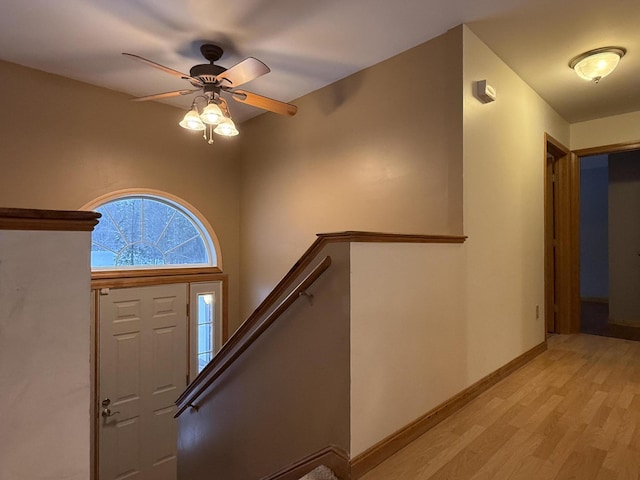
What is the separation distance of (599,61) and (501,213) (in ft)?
4.37

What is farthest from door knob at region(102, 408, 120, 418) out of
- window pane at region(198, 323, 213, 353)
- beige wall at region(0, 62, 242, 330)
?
beige wall at region(0, 62, 242, 330)

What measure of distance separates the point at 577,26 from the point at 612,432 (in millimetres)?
2596

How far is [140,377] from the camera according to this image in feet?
12.8

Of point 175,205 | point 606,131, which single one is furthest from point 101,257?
point 606,131

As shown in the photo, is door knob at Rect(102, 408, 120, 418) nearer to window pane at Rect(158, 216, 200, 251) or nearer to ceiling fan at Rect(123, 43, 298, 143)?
window pane at Rect(158, 216, 200, 251)

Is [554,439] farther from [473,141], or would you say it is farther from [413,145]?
[413,145]

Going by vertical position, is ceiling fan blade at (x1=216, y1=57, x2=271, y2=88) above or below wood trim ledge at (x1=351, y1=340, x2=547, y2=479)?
above

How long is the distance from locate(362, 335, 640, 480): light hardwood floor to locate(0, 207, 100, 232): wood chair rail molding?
5.25 ft

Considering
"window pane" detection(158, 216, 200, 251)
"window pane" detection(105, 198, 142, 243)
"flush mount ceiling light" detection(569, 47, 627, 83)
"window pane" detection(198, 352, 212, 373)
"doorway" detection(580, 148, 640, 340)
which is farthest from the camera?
"doorway" detection(580, 148, 640, 340)

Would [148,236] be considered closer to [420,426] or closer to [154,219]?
[154,219]

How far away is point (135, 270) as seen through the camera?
395cm

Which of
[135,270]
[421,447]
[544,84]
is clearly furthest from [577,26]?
[135,270]

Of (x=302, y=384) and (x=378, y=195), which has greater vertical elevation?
(x=378, y=195)

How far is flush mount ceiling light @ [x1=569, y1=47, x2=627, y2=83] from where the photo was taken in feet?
9.16
